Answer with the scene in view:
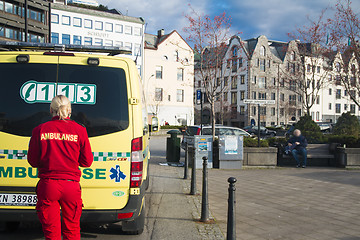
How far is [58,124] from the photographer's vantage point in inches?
131

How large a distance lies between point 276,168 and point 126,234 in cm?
907

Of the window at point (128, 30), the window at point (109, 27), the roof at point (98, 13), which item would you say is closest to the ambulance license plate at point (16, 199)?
the roof at point (98, 13)

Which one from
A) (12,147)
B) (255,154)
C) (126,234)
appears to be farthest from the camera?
(255,154)

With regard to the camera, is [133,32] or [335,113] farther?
[335,113]

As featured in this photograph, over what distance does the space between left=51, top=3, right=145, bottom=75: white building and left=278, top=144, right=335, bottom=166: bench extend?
39.7 m

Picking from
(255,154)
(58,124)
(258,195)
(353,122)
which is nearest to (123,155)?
(58,124)

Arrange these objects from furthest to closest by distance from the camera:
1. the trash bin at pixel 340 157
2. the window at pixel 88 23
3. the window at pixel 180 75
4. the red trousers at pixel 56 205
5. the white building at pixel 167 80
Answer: the window at pixel 180 75 → the white building at pixel 167 80 → the window at pixel 88 23 → the trash bin at pixel 340 157 → the red trousers at pixel 56 205

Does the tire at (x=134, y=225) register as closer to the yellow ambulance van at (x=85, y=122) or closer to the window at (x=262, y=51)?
the yellow ambulance van at (x=85, y=122)

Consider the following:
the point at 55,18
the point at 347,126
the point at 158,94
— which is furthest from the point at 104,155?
the point at 158,94

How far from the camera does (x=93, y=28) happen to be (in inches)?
2255

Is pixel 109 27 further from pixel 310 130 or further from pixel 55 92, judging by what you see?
pixel 55 92

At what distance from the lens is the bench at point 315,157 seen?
45.1ft

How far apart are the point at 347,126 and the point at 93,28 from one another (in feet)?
158

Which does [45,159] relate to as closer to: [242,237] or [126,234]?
[126,234]
